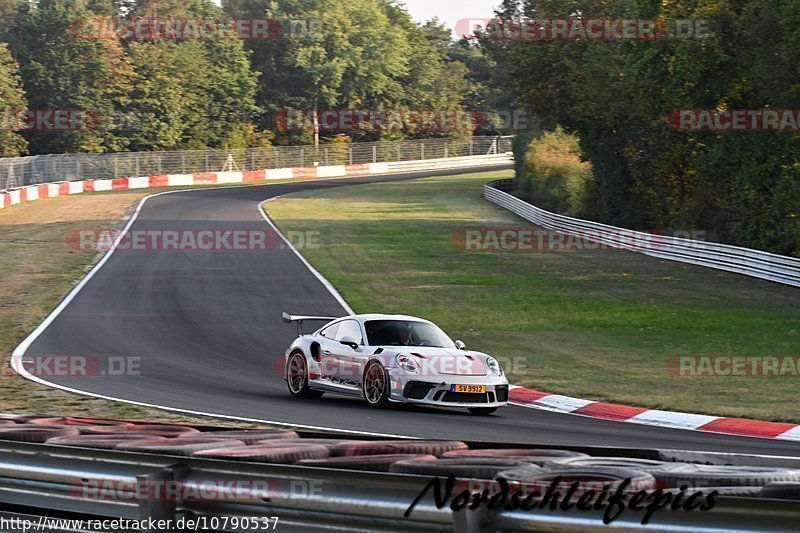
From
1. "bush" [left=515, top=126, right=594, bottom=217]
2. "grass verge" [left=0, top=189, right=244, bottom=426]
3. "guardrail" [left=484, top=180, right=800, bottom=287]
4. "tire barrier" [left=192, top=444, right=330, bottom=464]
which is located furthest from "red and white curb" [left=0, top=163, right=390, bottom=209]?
"tire barrier" [left=192, top=444, right=330, bottom=464]

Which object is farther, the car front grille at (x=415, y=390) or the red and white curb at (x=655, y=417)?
the car front grille at (x=415, y=390)

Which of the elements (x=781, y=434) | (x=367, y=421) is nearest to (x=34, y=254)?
(x=367, y=421)

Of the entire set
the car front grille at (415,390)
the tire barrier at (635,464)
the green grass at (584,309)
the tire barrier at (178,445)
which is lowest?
the green grass at (584,309)

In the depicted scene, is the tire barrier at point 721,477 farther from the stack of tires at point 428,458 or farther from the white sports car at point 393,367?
the white sports car at point 393,367

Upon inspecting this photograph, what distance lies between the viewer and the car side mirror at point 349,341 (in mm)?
14920

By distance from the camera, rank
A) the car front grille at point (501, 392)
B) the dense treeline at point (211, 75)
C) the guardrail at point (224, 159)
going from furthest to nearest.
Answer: the dense treeline at point (211, 75), the guardrail at point (224, 159), the car front grille at point (501, 392)

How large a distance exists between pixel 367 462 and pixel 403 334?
1033cm

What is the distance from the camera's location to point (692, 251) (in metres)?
35.3

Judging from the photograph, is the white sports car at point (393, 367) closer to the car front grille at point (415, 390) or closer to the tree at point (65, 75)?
the car front grille at point (415, 390)

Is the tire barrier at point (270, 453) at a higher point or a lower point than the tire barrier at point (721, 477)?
lower

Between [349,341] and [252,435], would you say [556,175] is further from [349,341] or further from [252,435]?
[252,435]

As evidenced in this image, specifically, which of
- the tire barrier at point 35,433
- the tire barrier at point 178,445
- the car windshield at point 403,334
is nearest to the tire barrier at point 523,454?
the tire barrier at point 178,445

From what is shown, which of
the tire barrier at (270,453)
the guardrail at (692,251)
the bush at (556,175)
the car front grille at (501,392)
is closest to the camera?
the tire barrier at (270,453)

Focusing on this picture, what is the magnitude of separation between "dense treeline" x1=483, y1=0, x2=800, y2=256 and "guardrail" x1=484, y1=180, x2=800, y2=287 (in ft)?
2.82
